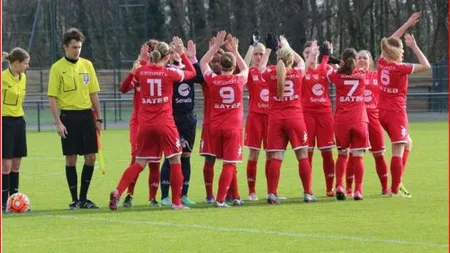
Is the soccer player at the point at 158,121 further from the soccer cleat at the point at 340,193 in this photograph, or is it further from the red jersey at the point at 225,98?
the soccer cleat at the point at 340,193

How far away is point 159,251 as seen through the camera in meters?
10.1

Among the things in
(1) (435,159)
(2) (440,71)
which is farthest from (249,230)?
(2) (440,71)

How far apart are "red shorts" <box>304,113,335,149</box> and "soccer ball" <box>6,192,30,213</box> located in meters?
3.64

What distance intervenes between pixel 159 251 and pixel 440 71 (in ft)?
119

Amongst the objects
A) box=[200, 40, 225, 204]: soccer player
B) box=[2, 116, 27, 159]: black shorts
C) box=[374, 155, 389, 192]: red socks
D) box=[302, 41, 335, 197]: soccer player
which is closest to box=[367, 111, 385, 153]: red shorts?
box=[374, 155, 389, 192]: red socks

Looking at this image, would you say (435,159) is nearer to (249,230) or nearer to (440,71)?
(249,230)

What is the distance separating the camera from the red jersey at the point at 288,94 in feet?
45.2

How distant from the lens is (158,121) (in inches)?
520

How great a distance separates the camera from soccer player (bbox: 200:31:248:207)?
531 inches

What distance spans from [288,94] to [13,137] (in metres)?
3.27

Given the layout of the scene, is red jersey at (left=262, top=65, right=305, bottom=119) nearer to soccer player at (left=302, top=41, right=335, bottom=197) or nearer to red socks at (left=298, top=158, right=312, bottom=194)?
red socks at (left=298, top=158, right=312, bottom=194)

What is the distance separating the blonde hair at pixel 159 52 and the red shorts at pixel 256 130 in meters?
1.97

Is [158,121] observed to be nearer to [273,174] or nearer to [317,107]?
[273,174]

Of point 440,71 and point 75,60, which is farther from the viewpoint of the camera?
point 440,71
